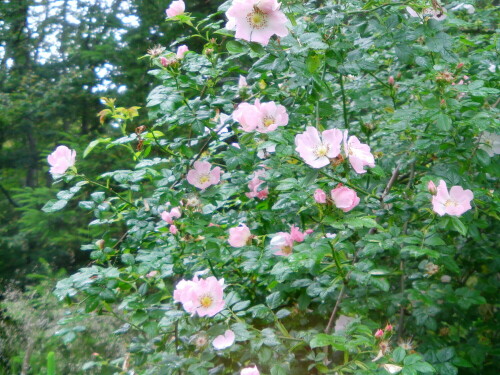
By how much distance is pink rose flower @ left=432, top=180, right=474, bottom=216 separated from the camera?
1169 mm

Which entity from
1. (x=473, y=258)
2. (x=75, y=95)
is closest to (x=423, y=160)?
(x=473, y=258)

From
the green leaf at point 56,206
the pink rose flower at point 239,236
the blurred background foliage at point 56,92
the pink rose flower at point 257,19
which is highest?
the pink rose flower at point 257,19

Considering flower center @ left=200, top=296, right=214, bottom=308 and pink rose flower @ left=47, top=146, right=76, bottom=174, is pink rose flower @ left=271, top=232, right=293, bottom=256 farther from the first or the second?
pink rose flower @ left=47, top=146, right=76, bottom=174

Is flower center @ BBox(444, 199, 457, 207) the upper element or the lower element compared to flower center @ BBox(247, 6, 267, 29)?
lower

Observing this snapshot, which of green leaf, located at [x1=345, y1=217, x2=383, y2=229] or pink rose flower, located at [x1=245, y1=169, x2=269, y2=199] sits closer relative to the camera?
green leaf, located at [x1=345, y1=217, x2=383, y2=229]

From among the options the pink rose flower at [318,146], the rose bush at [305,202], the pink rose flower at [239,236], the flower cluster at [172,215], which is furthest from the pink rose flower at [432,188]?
the flower cluster at [172,215]

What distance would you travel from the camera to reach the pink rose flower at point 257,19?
1092 millimetres

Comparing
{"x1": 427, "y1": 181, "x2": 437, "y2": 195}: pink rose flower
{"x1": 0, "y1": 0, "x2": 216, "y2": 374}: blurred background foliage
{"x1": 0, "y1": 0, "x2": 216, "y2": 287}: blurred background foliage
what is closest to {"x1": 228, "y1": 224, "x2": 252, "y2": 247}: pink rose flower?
{"x1": 427, "y1": 181, "x2": 437, "y2": 195}: pink rose flower

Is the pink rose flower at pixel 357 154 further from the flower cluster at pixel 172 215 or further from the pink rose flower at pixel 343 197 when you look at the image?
the flower cluster at pixel 172 215

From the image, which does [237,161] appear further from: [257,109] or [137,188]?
[137,188]

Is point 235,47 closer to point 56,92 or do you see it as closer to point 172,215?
point 172,215

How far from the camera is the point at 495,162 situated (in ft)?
4.78

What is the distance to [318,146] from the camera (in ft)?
3.59

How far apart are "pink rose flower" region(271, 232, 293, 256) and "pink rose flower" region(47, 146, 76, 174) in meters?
0.63
